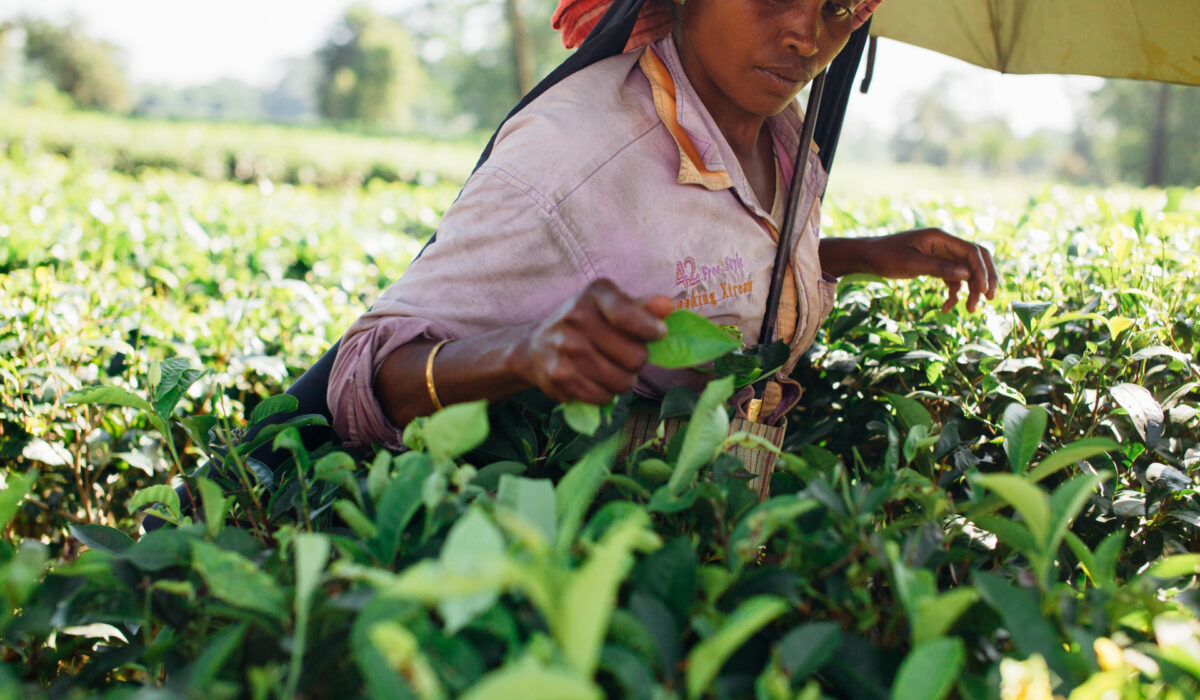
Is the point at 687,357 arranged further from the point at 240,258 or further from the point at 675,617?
the point at 240,258

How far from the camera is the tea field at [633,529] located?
28.7 inches

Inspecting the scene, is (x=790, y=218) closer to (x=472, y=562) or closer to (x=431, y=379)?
(x=431, y=379)

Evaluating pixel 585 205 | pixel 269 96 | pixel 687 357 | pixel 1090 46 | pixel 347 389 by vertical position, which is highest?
pixel 269 96

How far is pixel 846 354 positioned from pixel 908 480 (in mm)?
1124

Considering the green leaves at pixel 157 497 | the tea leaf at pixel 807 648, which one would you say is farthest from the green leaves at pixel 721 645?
the green leaves at pixel 157 497

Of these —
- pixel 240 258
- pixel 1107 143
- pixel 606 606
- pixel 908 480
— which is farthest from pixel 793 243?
pixel 1107 143

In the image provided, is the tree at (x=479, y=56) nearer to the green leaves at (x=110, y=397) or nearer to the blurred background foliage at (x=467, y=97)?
the blurred background foliage at (x=467, y=97)

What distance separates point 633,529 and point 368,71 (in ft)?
192

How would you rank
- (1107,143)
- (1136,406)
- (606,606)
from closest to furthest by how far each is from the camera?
1. (606,606)
2. (1136,406)
3. (1107,143)

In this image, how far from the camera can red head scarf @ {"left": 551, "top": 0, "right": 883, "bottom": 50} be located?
1848mm

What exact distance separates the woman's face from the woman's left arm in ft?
1.92

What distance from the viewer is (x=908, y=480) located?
3.51 ft

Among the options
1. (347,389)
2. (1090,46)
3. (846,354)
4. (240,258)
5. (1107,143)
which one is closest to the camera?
(347,389)

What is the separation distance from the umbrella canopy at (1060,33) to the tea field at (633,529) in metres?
0.49
